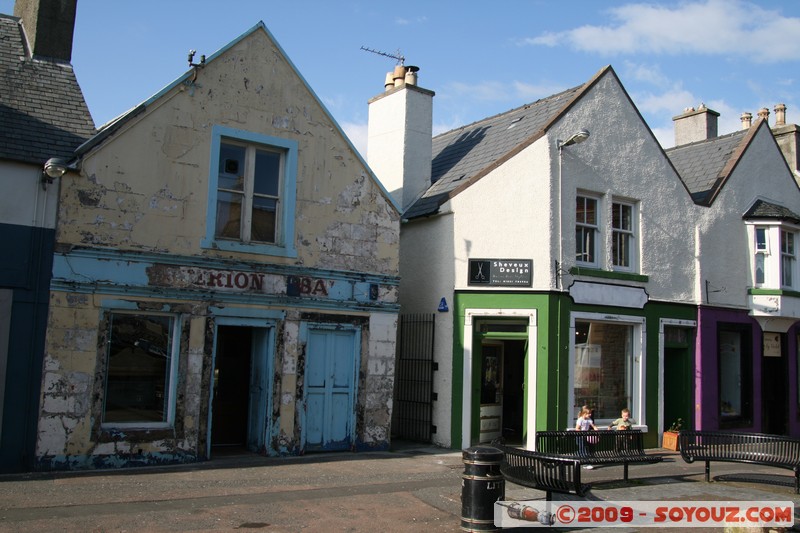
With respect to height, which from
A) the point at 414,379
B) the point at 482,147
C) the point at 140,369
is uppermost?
the point at 482,147

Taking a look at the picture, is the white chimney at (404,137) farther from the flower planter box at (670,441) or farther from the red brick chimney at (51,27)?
the flower planter box at (670,441)

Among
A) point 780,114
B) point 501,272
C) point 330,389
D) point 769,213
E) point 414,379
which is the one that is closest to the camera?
point 330,389

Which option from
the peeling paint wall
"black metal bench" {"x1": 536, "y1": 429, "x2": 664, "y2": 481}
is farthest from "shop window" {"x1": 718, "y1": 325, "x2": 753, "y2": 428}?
the peeling paint wall

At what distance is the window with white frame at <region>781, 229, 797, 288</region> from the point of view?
749 inches

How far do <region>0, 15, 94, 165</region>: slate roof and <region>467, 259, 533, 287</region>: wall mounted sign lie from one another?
7.79 meters

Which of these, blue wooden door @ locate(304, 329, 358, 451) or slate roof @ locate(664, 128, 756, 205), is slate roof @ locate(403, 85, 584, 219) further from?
slate roof @ locate(664, 128, 756, 205)

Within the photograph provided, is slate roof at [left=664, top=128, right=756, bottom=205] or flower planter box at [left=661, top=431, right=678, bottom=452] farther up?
slate roof at [left=664, top=128, right=756, bottom=205]

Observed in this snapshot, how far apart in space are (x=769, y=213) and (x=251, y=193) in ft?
44.2

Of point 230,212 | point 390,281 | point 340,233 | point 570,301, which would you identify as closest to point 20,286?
point 230,212

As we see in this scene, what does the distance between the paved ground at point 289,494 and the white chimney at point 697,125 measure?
39.3 feet

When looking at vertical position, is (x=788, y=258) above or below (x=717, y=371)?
above

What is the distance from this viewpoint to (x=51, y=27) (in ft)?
42.9

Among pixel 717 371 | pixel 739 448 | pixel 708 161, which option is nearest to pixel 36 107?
pixel 739 448

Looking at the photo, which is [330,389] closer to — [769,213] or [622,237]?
[622,237]
